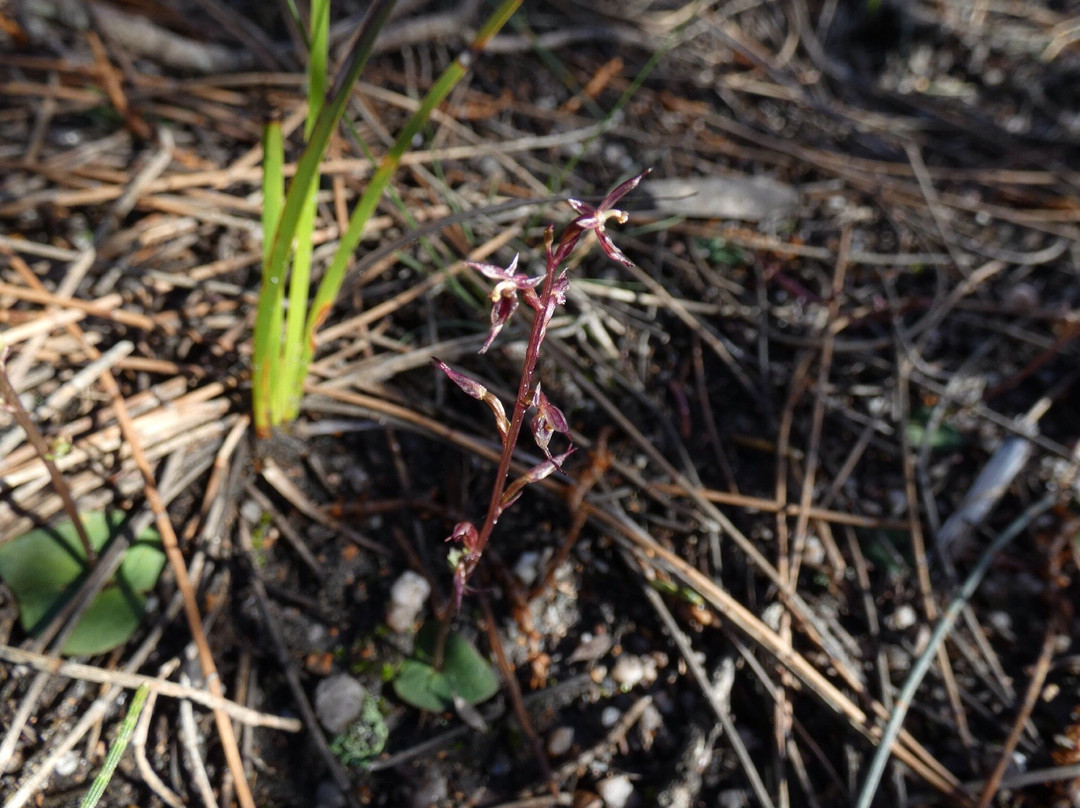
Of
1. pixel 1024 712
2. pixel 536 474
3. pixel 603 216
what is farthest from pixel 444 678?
pixel 1024 712

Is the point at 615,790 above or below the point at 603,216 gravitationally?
below

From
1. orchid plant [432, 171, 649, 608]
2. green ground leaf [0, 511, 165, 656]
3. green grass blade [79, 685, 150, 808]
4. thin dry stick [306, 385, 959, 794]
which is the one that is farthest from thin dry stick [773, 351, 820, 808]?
green ground leaf [0, 511, 165, 656]

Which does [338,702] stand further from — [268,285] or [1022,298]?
[1022,298]

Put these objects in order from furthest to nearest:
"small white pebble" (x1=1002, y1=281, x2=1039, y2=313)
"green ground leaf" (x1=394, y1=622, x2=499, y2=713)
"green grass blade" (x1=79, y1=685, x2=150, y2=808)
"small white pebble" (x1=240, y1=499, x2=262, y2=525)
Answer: "small white pebble" (x1=1002, y1=281, x2=1039, y2=313) < "small white pebble" (x1=240, y1=499, x2=262, y2=525) < "green ground leaf" (x1=394, y1=622, x2=499, y2=713) < "green grass blade" (x1=79, y1=685, x2=150, y2=808)

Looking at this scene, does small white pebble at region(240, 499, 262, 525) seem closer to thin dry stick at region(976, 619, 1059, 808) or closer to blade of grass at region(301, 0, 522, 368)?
blade of grass at region(301, 0, 522, 368)

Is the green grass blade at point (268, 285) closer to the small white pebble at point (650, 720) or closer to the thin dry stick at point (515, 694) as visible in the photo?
the thin dry stick at point (515, 694)

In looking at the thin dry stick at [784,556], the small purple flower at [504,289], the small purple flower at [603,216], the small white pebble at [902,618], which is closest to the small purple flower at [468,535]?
the small purple flower at [504,289]
